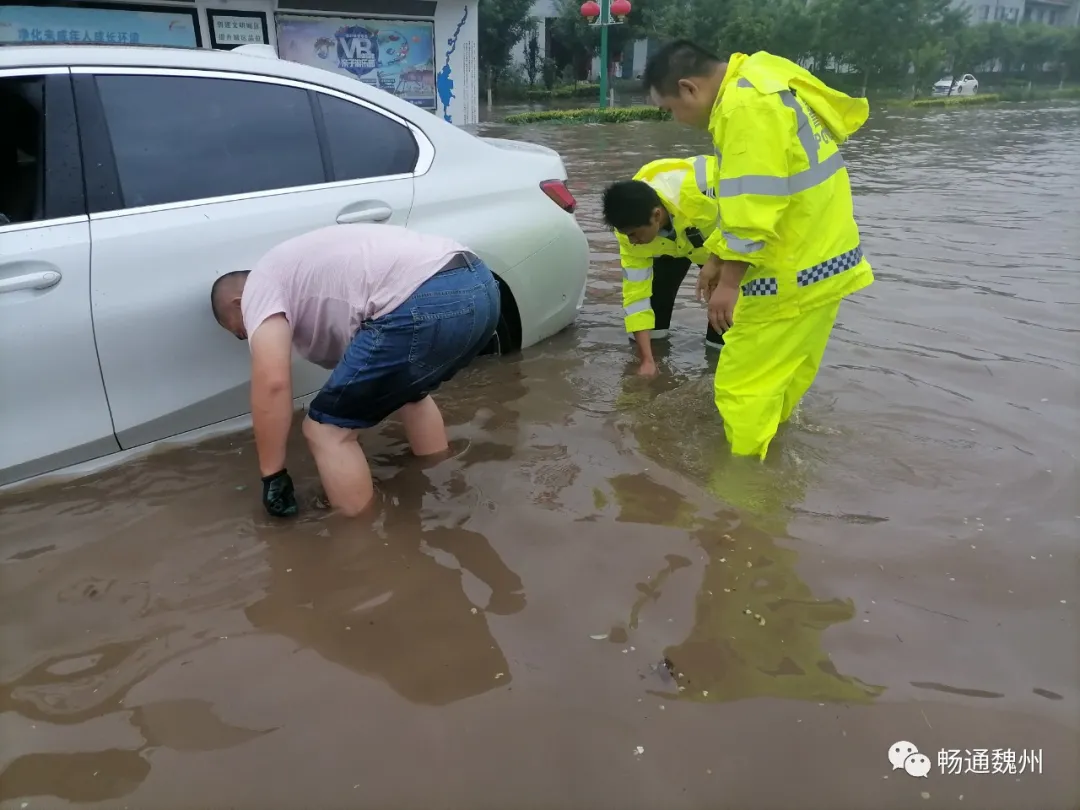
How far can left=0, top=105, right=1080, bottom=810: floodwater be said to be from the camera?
179 centimetres

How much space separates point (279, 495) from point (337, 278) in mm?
730

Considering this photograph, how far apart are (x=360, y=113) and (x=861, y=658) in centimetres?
259

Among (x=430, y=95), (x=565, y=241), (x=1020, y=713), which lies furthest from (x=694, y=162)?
(x=430, y=95)

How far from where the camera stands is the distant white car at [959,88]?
1644 inches

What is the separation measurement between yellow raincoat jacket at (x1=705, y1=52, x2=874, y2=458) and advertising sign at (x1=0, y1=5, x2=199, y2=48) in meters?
Result: 10.6

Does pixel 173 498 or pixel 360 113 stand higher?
pixel 360 113

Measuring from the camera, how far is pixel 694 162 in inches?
156

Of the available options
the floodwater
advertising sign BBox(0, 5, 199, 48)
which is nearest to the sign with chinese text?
advertising sign BBox(0, 5, 199, 48)

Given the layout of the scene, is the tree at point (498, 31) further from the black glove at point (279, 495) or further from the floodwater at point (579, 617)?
the black glove at point (279, 495)

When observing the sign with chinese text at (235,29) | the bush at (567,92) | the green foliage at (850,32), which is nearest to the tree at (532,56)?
→ the bush at (567,92)

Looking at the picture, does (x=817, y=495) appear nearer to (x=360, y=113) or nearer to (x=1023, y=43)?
(x=360, y=113)

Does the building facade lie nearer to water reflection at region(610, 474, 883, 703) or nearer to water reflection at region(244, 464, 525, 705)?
water reflection at region(610, 474, 883, 703)

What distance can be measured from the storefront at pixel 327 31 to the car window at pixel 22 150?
892cm

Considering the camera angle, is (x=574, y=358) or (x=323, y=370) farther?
(x=574, y=358)
